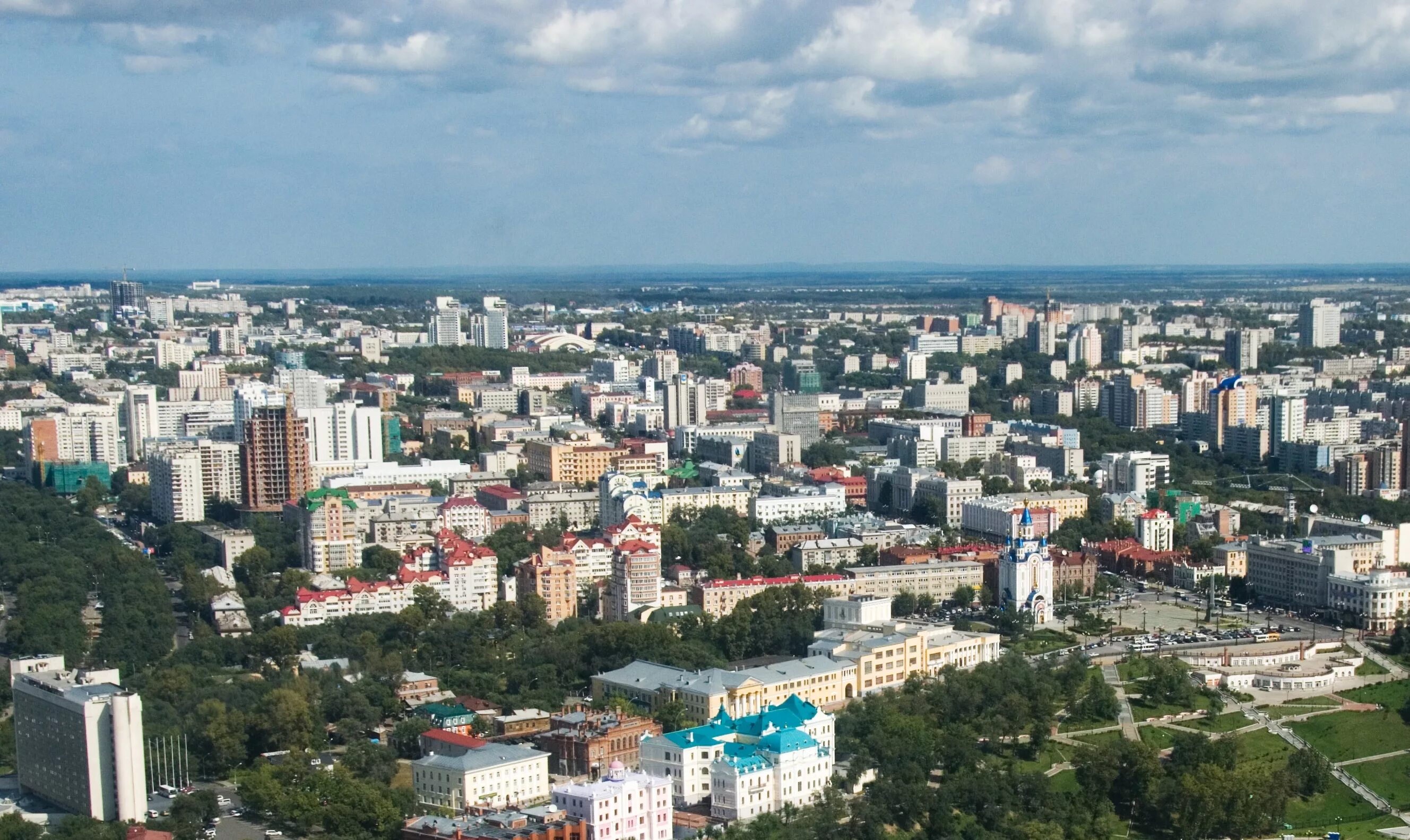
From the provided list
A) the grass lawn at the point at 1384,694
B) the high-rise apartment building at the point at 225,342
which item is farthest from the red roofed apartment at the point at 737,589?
the high-rise apartment building at the point at 225,342

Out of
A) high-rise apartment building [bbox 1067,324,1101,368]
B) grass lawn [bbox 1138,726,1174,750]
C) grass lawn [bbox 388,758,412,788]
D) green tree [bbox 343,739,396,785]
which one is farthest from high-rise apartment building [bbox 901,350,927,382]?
green tree [bbox 343,739,396,785]

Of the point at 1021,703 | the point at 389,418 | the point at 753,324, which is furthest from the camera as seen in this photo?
the point at 753,324

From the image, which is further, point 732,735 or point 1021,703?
point 1021,703

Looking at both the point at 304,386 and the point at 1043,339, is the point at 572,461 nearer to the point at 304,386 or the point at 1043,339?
the point at 304,386

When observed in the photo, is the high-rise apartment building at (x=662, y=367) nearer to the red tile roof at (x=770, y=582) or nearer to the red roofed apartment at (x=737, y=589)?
the red tile roof at (x=770, y=582)

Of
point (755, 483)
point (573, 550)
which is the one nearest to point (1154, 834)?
point (573, 550)

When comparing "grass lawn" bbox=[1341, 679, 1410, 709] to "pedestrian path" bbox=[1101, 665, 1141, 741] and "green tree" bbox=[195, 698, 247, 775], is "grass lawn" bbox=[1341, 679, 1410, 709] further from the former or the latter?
"green tree" bbox=[195, 698, 247, 775]

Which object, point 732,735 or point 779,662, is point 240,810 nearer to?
point 732,735

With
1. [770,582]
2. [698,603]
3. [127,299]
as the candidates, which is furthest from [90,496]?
[127,299]
